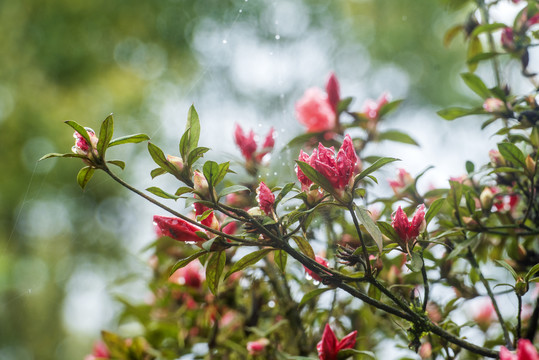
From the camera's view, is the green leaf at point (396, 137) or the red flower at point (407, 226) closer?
the red flower at point (407, 226)

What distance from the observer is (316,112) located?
77 cm

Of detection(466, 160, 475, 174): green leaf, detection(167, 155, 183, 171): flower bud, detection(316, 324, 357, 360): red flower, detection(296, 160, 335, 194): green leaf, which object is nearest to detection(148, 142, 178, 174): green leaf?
detection(167, 155, 183, 171): flower bud

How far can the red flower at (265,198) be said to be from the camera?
1.38 ft

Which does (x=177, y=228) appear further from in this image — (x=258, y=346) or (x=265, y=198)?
(x=258, y=346)

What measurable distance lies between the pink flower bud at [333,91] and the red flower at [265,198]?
36 cm

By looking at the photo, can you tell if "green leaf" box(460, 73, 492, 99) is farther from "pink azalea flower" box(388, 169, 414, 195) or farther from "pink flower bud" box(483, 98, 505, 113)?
"pink azalea flower" box(388, 169, 414, 195)

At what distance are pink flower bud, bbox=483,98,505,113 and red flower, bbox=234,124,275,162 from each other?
274mm

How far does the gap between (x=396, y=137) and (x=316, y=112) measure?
0.43 ft

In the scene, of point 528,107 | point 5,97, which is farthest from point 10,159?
point 528,107

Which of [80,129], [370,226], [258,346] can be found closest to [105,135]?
[80,129]

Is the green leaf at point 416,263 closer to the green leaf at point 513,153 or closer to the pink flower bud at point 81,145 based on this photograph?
the green leaf at point 513,153

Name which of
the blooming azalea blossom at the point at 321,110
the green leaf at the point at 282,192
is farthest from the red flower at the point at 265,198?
the blooming azalea blossom at the point at 321,110

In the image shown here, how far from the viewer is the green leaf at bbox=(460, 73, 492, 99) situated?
578mm

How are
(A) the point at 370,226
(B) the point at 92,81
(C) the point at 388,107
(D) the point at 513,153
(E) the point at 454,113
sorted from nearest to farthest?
(A) the point at 370,226
(D) the point at 513,153
(E) the point at 454,113
(C) the point at 388,107
(B) the point at 92,81
